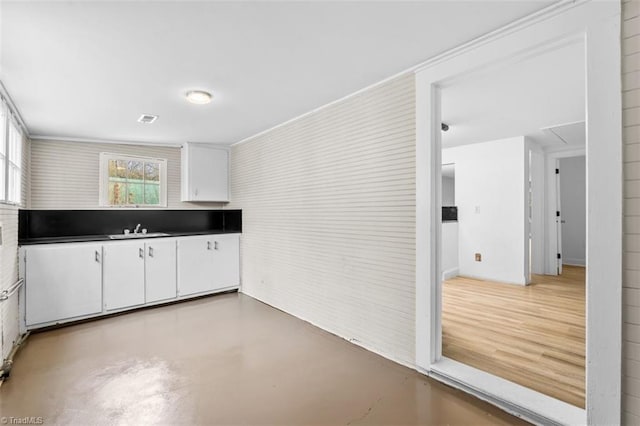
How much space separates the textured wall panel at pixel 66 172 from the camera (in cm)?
405

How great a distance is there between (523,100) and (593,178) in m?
2.01

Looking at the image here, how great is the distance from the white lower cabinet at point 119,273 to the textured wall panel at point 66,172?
3.16ft

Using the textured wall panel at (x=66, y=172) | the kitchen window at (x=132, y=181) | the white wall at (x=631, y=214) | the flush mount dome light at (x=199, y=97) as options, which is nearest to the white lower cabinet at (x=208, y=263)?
the kitchen window at (x=132, y=181)

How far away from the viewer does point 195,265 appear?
14.8 ft

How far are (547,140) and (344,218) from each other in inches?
164

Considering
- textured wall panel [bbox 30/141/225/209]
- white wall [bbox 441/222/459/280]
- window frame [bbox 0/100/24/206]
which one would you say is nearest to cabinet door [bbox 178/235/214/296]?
textured wall panel [bbox 30/141/225/209]

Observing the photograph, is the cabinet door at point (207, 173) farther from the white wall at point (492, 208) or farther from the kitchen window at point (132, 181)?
the white wall at point (492, 208)

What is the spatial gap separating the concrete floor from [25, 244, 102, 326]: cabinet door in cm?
26

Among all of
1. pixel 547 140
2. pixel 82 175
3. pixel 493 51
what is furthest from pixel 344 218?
pixel 547 140

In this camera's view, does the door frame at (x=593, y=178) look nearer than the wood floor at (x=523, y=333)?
Yes

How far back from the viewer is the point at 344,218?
3051 millimetres

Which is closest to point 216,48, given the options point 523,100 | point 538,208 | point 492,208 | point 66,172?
point 523,100

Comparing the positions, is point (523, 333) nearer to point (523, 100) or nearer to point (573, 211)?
point (523, 100)

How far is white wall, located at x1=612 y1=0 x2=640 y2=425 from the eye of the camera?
147 cm
